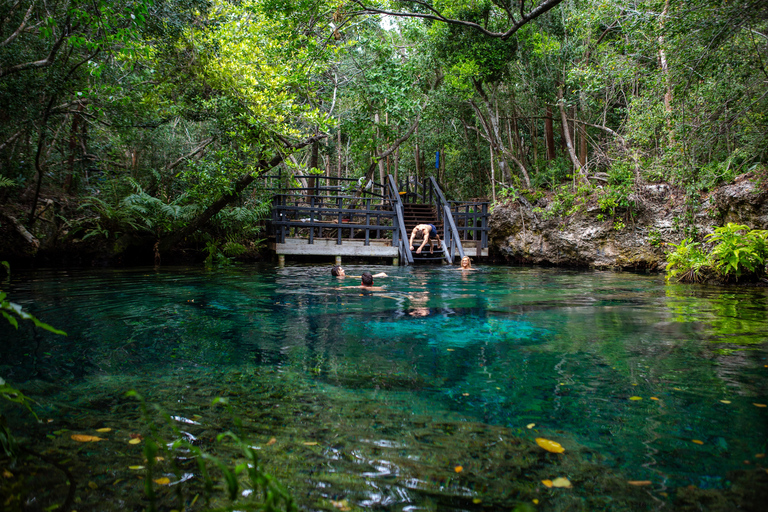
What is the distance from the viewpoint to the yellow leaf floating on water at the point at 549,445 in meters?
2.33

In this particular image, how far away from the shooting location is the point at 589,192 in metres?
15.9

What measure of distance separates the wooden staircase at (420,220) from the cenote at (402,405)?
9764mm

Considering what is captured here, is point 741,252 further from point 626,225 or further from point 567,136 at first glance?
point 567,136

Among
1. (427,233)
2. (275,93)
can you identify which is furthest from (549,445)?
(427,233)

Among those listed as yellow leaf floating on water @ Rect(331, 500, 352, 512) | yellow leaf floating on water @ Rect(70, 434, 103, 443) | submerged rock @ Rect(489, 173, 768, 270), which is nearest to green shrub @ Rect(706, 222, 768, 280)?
submerged rock @ Rect(489, 173, 768, 270)

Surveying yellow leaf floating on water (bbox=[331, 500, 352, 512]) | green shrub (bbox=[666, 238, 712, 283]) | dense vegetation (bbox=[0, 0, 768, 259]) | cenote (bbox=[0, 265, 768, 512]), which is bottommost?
yellow leaf floating on water (bbox=[331, 500, 352, 512])

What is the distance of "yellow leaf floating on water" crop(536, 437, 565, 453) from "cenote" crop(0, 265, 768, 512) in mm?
48

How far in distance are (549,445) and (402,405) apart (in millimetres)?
970

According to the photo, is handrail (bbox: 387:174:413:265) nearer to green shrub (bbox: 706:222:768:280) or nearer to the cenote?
green shrub (bbox: 706:222:768:280)

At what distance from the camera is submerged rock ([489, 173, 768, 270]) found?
10648mm

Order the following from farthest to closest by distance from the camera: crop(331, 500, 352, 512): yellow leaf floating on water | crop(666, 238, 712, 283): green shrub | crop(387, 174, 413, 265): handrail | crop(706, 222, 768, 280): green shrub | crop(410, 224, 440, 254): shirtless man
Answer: crop(410, 224, 440, 254): shirtless man → crop(387, 174, 413, 265): handrail → crop(666, 238, 712, 283): green shrub → crop(706, 222, 768, 280): green shrub → crop(331, 500, 352, 512): yellow leaf floating on water

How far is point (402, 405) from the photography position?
2971 mm

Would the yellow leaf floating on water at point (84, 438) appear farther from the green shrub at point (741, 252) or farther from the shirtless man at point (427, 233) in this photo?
the shirtless man at point (427, 233)

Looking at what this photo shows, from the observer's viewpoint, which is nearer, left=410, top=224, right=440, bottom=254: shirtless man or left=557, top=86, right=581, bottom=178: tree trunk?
left=410, top=224, right=440, bottom=254: shirtless man
